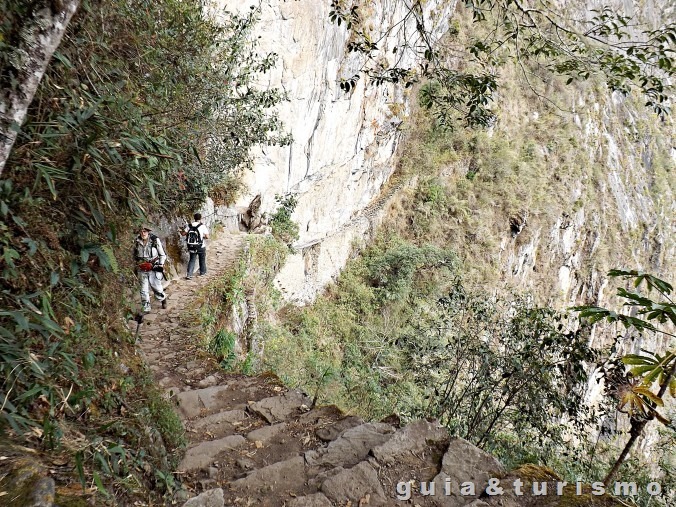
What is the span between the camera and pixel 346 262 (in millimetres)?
17109

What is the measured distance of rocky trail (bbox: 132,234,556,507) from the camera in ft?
9.33

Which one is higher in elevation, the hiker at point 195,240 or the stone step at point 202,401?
the hiker at point 195,240

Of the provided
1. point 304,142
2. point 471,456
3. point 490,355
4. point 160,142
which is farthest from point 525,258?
point 160,142

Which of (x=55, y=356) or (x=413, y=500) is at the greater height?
(x=55, y=356)

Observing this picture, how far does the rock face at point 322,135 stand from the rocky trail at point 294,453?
7538 millimetres

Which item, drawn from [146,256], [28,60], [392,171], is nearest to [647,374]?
[28,60]

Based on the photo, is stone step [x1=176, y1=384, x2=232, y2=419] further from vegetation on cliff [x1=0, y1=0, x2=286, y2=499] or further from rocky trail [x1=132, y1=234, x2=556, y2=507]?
vegetation on cliff [x1=0, y1=0, x2=286, y2=499]

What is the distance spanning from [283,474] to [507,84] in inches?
1042

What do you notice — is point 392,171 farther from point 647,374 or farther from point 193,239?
point 647,374

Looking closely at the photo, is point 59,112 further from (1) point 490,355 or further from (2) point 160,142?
(1) point 490,355

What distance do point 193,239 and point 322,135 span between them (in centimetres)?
775

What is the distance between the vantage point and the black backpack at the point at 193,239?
23.9 feet

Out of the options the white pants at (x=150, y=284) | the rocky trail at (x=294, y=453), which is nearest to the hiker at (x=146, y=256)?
the white pants at (x=150, y=284)

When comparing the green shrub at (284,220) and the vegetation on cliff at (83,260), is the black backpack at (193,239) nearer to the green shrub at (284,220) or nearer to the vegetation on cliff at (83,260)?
the vegetation on cliff at (83,260)
